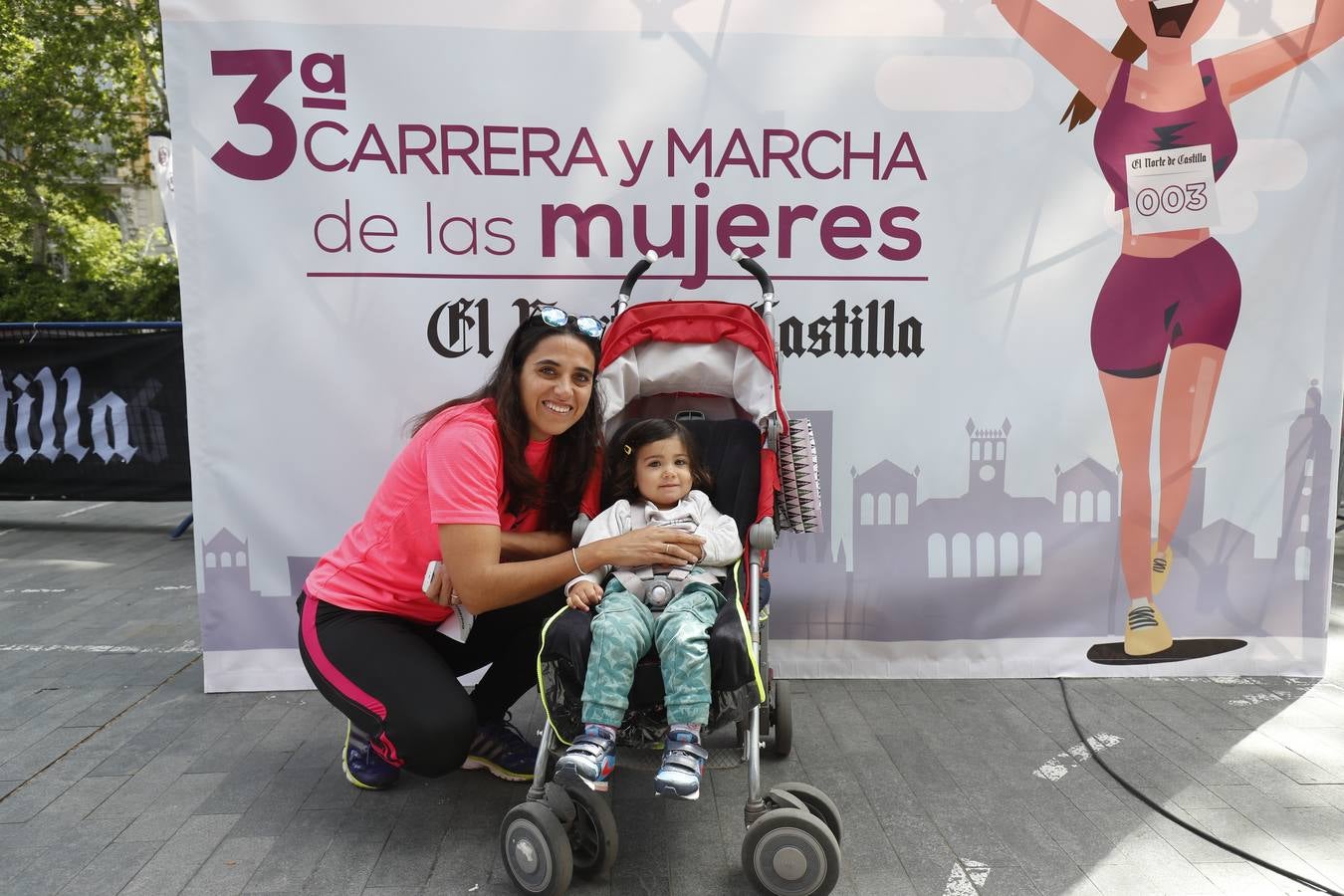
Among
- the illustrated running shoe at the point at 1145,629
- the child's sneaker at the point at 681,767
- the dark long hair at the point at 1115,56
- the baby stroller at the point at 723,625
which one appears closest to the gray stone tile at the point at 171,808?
the baby stroller at the point at 723,625

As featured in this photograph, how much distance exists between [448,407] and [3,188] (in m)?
17.0

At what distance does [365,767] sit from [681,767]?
119 cm

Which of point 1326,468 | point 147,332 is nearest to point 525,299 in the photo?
point 1326,468

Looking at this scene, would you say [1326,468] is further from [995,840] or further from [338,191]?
[338,191]

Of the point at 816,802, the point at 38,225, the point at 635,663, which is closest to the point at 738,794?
the point at 816,802

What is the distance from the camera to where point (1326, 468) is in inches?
146

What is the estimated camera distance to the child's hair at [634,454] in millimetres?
2850

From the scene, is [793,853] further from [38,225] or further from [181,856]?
[38,225]

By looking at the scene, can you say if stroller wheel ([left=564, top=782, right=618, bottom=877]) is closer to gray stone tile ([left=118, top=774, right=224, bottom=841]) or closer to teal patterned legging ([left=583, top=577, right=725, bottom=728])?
teal patterned legging ([left=583, top=577, right=725, bottom=728])

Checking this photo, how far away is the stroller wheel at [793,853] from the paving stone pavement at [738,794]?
0.18 metres

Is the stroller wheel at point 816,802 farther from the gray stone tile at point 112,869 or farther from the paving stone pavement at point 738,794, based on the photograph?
the gray stone tile at point 112,869

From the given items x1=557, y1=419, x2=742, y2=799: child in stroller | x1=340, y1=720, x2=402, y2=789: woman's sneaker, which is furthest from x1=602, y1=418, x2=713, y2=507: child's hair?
x1=340, y1=720, x2=402, y2=789: woman's sneaker

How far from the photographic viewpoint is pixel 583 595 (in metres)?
2.50

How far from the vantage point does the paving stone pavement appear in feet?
7.77
